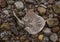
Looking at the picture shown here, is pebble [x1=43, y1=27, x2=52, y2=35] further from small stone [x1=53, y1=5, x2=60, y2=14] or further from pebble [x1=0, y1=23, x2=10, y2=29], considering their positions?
pebble [x1=0, y1=23, x2=10, y2=29]

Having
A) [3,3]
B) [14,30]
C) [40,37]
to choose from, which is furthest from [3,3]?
[40,37]

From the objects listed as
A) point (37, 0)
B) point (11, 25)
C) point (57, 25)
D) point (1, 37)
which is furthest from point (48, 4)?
point (1, 37)

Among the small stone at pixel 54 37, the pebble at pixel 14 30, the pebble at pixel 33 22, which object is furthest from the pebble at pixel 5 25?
the small stone at pixel 54 37

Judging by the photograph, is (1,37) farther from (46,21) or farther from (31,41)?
(46,21)

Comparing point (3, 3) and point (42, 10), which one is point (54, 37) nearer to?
point (42, 10)

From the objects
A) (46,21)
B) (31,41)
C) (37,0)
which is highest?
(37,0)

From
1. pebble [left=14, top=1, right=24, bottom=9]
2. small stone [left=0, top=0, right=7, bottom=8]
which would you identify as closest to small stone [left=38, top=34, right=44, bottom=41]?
pebble [left=14, top=1, right=24, bottom=9]

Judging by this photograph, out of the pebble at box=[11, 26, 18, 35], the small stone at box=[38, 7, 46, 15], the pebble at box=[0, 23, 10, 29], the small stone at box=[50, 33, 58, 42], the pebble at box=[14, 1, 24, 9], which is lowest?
the small stone at box=[50, 33, 58, 42]

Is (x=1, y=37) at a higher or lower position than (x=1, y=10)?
lower

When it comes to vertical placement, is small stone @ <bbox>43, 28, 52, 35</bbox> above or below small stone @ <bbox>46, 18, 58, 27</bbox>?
below
